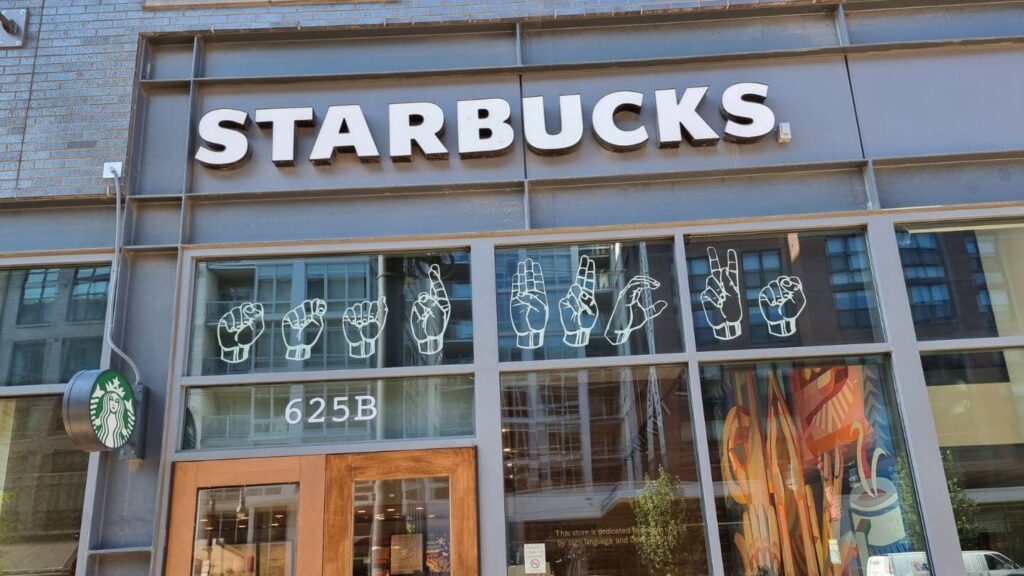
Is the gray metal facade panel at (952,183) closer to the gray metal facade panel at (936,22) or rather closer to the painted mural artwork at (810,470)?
the gray metal facade panel at (936,22)

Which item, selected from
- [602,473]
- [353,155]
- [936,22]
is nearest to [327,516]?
[602,473]

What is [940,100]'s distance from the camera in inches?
276

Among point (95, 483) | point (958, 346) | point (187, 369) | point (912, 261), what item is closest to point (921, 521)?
point (958, 346)

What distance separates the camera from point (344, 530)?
5.99 m

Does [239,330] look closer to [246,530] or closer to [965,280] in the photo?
[246,530]

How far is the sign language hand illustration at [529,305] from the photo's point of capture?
6508 mm

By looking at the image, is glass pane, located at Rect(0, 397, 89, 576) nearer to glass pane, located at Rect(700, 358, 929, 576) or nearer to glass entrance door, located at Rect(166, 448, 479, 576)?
glass entrance door, located at Rect(166, 448, 479, 576)

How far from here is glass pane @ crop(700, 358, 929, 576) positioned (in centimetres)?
603

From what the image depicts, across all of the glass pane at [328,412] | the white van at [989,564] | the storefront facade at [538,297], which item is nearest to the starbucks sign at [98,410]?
the storefront facade at [538,297]

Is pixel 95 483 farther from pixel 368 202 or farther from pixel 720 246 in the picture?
pixel 720 246

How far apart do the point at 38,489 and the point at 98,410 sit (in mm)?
1307

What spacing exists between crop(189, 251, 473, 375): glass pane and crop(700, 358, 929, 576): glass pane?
6.78 ft

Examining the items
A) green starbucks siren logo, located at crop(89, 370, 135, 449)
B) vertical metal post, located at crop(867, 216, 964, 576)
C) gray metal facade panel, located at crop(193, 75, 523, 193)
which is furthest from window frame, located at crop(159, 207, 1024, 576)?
gray metal facade panel, located at crop(193, 75, 523, 193)

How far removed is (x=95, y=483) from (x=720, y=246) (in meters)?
5.08
